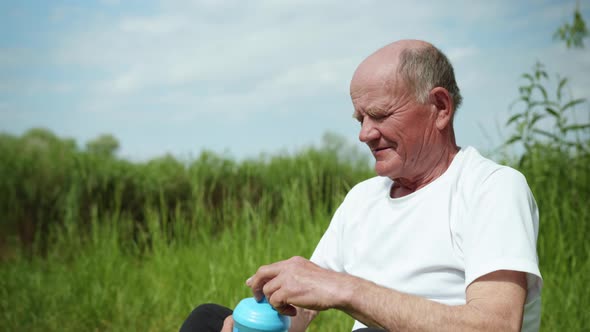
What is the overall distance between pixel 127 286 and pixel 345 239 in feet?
10.8

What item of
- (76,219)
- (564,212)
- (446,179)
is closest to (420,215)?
(446,179)

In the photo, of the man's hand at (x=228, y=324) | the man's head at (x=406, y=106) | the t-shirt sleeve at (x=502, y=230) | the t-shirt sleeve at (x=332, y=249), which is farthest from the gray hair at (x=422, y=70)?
the man's hand at (x=228, y=324)

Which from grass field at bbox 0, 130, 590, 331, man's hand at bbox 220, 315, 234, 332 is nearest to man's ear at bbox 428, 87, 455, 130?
man's hand at bbox 220, 315, 234, 332

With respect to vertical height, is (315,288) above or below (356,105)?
below

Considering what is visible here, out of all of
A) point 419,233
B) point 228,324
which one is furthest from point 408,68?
point 228,324

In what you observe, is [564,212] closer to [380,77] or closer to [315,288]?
[380,77]

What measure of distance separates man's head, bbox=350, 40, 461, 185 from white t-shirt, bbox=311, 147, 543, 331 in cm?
10

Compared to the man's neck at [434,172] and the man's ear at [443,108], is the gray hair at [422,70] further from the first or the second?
the man's neck at [434,172]

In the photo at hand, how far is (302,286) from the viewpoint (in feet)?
5.15

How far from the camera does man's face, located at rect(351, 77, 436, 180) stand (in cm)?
186

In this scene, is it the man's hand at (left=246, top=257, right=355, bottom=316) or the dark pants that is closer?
the man's hand at (left=246, top=257, right=355, bottom=316)

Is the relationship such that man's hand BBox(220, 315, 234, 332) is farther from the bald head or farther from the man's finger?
the bald head

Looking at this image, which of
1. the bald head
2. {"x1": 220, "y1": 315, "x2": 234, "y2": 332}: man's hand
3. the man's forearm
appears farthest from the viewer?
{"x1": 220, "y1": 315, "x2": 234, "y2": 332}: man's hand

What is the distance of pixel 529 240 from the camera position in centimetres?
150
